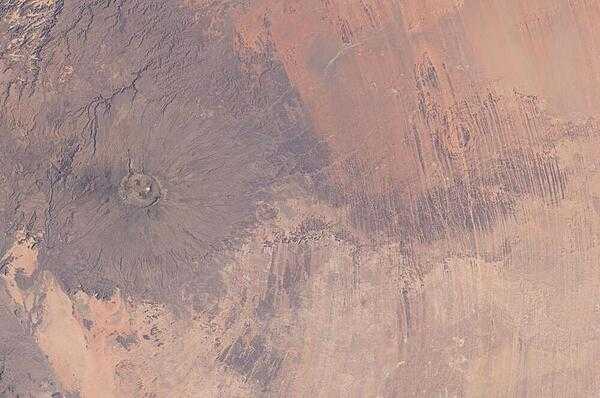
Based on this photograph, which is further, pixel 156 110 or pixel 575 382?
pixel 575 382

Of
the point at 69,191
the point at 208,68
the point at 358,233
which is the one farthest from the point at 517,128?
the point at 69,191

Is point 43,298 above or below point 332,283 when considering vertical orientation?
above

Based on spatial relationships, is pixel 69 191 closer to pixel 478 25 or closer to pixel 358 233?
pixel 358 233

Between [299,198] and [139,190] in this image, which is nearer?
[139,190]

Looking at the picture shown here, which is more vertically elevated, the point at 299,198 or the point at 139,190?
the point at 139,190
